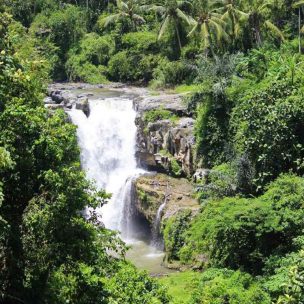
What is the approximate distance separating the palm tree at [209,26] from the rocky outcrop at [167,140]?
6.47 m

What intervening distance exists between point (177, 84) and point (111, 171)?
11.9 meters

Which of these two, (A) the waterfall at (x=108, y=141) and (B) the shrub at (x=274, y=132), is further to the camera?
(A) the waterfall at (x=108, y=141)

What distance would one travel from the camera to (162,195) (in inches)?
883

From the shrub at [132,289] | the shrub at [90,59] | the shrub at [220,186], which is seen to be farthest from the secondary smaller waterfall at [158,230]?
the shrub at [90,59]

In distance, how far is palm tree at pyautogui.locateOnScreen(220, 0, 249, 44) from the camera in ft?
105

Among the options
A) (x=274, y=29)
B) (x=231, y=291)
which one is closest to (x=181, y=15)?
(x=274, y=29)

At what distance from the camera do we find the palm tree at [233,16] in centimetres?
3193

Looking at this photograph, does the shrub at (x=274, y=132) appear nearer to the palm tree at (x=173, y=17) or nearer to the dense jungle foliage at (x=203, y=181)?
the dense jungle foliage at (x=203, y=181)

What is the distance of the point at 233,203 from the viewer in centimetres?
1697

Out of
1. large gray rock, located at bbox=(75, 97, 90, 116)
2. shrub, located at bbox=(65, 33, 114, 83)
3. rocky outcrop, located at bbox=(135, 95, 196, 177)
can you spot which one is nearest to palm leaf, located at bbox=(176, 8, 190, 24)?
shrub, located at bbox=(65, 33, 114, 83)

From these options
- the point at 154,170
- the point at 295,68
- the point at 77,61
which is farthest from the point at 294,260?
the point at 77,61

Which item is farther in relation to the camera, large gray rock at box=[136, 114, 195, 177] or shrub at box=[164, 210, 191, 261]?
large gray rock at box=[136, 114, 195, 177]

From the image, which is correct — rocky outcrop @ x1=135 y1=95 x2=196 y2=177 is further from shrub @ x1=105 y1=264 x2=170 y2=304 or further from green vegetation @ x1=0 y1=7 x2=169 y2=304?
green vegetation @ x1=0 y1=7 x2=169 y2=304

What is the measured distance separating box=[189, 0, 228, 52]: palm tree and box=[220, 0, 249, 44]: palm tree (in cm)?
52
